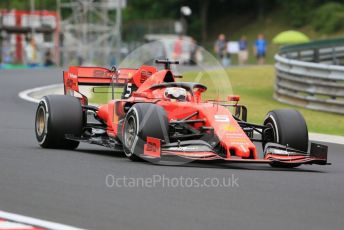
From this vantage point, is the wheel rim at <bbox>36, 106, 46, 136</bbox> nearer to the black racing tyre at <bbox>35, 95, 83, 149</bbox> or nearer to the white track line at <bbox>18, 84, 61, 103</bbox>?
the black racing tyre at <bbox>35, 95, 83, 149</bbox>

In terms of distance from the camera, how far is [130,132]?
12.5 meters

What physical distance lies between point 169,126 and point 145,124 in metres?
0.55

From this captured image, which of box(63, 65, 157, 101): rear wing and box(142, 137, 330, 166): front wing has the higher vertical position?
box(63, 65, 157, 101): rear wing

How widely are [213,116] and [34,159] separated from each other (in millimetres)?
2246

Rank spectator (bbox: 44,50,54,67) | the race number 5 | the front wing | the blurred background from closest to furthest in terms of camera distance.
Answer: the front wing < the race number 5 < spectator (bbox: 44,50,54,67) < the blurred background

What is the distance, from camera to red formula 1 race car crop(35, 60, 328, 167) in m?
11.8

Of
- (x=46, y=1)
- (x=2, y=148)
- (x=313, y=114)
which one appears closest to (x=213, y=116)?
(x=2, y=148)

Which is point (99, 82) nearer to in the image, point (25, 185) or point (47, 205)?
point (25, 185)

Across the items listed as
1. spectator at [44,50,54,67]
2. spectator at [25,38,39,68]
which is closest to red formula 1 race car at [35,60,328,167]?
spectator at [25,38,39,68]

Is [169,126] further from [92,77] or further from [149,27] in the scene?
[149,27]

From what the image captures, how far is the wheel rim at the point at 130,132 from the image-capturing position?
12.3 meters

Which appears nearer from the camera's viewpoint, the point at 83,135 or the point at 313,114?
the point at 83,135

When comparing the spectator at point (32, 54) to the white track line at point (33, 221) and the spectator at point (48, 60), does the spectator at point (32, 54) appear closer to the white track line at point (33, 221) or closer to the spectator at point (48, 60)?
the spectator at point (48, 60)

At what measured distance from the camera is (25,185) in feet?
32.7
